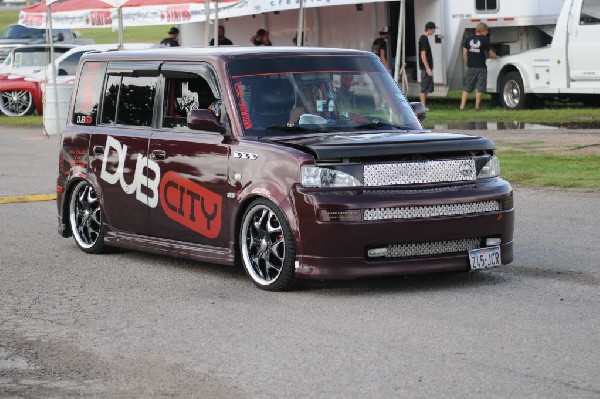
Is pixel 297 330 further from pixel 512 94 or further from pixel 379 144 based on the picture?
pixel 512 94

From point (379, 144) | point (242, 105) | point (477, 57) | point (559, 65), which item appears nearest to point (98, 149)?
point (242, 105)

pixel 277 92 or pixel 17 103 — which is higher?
pixel 277 92

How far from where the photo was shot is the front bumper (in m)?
8.91

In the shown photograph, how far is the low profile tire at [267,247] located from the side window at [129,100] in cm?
164

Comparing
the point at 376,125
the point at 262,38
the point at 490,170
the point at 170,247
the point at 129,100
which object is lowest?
the point at 170,247

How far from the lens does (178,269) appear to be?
10.7m

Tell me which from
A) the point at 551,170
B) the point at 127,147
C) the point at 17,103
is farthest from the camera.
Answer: the point at 17,103

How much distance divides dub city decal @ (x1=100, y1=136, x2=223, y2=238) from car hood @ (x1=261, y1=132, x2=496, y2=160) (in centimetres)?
69

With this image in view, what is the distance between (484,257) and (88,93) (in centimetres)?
399

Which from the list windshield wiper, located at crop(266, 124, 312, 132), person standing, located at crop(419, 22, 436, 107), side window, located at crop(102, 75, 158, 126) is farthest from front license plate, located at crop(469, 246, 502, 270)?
person standing, located at crop(419, 22, 436, 107)

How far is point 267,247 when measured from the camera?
9414 millimetres

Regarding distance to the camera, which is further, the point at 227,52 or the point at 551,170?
the point at 551,170

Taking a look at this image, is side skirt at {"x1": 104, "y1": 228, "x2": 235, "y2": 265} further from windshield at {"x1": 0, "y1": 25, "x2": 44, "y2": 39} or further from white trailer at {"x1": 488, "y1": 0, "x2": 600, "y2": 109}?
windshield at {"x1": 0, "y1": 25, "x2": 44, "y2": 39}

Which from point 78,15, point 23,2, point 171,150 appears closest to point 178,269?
point 171,150
